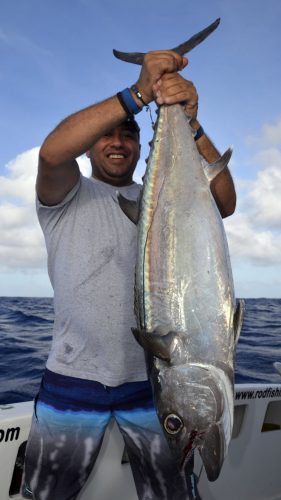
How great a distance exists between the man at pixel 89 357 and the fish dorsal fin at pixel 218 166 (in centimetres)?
27

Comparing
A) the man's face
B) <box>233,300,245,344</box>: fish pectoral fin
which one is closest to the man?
the man's face

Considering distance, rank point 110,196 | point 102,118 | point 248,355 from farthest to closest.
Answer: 1. point 248,355
2. point 110,196
3. point 102,118

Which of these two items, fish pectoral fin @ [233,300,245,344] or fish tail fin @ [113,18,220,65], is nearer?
fish pectoral fin @ [233,300,245,344]

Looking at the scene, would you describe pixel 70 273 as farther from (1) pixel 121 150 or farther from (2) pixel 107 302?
(1) pixel 121 150

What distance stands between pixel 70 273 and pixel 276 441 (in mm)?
2625

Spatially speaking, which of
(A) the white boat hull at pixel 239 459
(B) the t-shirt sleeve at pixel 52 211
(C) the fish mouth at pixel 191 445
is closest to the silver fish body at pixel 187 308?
(C) the fish mouth at pixel 191 445

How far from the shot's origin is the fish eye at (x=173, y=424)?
1771 mm

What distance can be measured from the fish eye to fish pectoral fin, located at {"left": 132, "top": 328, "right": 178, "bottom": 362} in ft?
0.74

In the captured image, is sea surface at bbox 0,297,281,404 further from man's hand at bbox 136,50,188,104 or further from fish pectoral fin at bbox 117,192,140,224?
man's hand at bbox 136,50,188,104

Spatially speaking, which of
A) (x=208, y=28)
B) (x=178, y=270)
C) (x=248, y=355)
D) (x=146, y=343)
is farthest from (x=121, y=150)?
(x=248, y=355)

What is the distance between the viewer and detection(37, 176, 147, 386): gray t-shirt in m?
2.31

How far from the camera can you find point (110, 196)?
2.57 meters

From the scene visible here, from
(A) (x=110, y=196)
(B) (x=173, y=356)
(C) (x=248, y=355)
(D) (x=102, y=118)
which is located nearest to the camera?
(B) (x=173, y=356)

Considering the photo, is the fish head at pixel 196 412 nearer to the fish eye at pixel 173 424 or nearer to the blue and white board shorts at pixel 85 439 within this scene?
the fish eye at pixel 173 424
